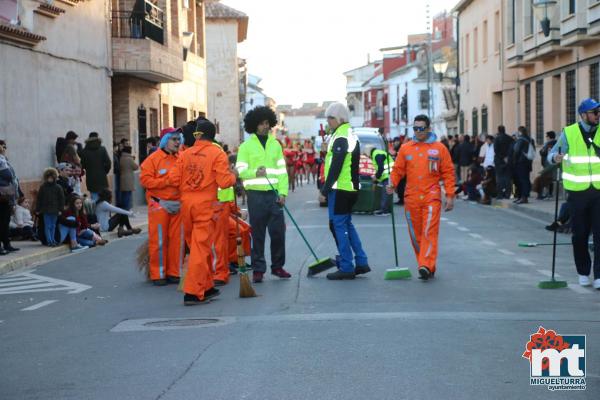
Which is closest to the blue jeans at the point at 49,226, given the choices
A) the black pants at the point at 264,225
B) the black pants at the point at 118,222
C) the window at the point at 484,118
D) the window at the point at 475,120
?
the black pants at the point at 118,222

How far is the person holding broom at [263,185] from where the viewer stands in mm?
11898

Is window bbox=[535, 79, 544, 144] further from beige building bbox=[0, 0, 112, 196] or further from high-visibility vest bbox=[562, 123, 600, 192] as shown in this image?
high-visibility vest bbox=[562, 123, 600, 192]

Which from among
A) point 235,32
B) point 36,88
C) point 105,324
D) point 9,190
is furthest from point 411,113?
point 105,324

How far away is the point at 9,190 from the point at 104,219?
4832mm

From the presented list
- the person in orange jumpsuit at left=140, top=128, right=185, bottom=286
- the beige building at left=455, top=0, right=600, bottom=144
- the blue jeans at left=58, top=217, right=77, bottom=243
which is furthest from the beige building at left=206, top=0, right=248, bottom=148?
the person in orange jumpsuit at left=140, top=128, right=185, bottom=286

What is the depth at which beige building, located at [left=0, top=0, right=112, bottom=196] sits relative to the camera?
850 inches

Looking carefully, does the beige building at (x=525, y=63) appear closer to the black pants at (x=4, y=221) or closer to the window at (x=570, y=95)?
the window at (x=570, y=95)

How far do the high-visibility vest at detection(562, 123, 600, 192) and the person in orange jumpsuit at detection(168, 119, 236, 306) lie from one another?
3409 millimetres

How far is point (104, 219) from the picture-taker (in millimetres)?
21391

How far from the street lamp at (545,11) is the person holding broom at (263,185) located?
18.3 m

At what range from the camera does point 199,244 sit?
34.1 ft

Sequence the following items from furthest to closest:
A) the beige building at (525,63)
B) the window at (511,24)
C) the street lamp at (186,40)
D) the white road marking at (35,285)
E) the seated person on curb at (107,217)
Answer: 1. the street lamp at (186,40)
2. the window at (511,24)
3. the beige building at (525,63)
4. the seated person on curb at (107,217)
5. the white road marking at (35,285)

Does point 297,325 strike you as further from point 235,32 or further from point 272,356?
point 235,32

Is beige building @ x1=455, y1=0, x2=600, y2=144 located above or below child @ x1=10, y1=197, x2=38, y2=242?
above
